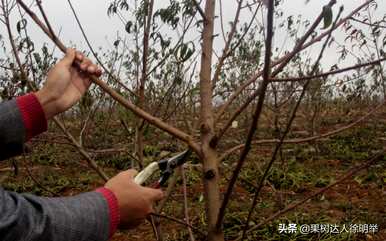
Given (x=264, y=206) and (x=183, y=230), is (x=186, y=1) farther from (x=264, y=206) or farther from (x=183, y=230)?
(x=264, y=206)

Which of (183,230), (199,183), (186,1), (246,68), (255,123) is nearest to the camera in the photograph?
(255,123)

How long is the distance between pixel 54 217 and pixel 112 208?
0.49 ft

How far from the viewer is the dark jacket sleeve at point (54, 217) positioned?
99cm

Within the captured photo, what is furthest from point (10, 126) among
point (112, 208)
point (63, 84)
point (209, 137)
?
point (209, 137)

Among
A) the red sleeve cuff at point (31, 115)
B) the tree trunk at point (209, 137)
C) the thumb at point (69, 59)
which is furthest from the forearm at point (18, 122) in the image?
the tree trunk at point (209, 137)

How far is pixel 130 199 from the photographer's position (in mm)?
1192

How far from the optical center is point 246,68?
10.4m

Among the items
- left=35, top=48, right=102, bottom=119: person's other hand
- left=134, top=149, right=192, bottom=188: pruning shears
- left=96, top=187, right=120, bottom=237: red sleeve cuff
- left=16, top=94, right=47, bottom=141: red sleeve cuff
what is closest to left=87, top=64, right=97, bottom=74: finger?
left=35, top=48, right=102, bottom=119: person's other hand

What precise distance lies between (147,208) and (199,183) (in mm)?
5527

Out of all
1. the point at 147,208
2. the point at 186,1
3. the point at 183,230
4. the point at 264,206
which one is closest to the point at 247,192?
the point at 264,206

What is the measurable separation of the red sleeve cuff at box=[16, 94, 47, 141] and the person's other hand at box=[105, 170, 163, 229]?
12.8 inches

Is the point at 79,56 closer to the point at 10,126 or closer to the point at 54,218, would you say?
the point at 10,126

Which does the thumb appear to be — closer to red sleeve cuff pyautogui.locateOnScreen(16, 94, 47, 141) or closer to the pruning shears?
red sleeve cuff pyautogui.locateOnScreen(16, 94, 47, 141)

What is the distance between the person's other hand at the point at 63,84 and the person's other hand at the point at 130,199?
42 cm
